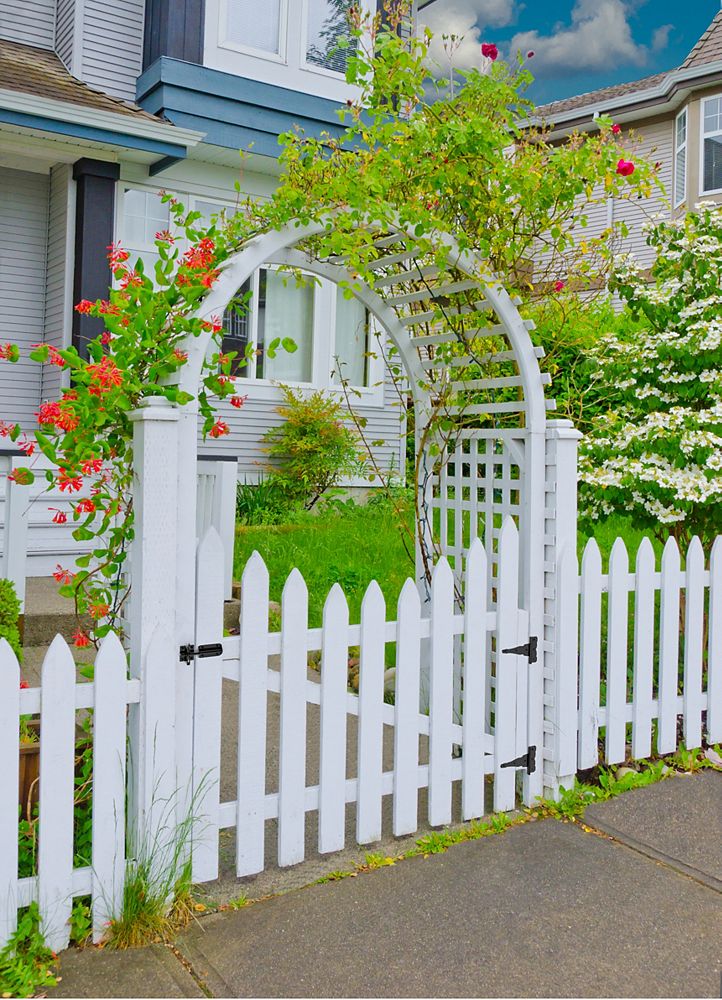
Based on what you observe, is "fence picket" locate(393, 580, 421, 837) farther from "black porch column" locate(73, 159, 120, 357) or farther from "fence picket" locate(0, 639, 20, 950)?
"black porch column" locate(73, 159, 120, 357)

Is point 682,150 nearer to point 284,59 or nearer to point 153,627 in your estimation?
point 284,59

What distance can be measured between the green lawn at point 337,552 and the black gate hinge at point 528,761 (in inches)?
96.0

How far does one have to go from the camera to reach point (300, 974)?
92.0 inches

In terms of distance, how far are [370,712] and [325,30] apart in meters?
10.1

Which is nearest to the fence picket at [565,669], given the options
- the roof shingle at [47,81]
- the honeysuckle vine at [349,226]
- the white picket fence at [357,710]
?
the white picket fence at [357,710]

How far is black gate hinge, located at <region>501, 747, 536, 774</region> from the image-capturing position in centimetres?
343

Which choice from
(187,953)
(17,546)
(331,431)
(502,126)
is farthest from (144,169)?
(187,953)

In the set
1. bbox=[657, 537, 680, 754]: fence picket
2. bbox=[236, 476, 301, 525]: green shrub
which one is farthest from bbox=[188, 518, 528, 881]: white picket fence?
bbox=[236, 476, 301, 525]: green shrub

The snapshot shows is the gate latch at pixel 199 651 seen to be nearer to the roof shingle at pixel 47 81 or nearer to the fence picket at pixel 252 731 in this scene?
the fence picket at pixel 252 731

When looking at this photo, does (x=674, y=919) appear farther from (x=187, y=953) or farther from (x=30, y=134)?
(x=30, y=134)

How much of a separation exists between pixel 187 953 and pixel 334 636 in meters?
1.02

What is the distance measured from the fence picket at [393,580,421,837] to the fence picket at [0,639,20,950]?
131cm

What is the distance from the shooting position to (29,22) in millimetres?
9758

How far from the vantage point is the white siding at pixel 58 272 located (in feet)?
28.6
